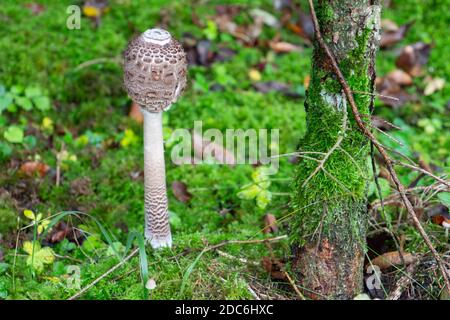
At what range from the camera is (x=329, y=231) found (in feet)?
10.2

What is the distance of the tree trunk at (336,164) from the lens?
2924mm

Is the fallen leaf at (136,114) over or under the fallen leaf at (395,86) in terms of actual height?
under

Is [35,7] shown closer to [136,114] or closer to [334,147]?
[136,114]

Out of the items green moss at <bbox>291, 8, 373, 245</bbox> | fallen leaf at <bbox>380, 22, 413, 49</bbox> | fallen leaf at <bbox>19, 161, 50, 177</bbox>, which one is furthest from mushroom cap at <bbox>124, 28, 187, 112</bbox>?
fallen leaf at <bbox>380, 22, 413, 49</bbox>

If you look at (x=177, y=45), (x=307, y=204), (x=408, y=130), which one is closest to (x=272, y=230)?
(x=307, y=204)

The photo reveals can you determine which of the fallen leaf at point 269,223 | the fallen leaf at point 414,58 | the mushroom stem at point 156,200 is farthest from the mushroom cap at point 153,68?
the fallen leaf at point 414,58

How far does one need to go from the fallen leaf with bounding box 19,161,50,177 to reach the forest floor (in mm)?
15

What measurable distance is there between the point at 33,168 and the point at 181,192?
1108 millimetres

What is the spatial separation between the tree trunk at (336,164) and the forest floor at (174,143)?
187 mm

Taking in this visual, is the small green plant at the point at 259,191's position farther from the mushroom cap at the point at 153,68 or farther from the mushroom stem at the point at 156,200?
the mushroom cap at the point at 153,68

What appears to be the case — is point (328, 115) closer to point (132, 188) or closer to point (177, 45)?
point (177, 45)

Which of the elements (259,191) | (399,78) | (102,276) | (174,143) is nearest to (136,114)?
(174,143)

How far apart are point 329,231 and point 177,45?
48.0 inches
